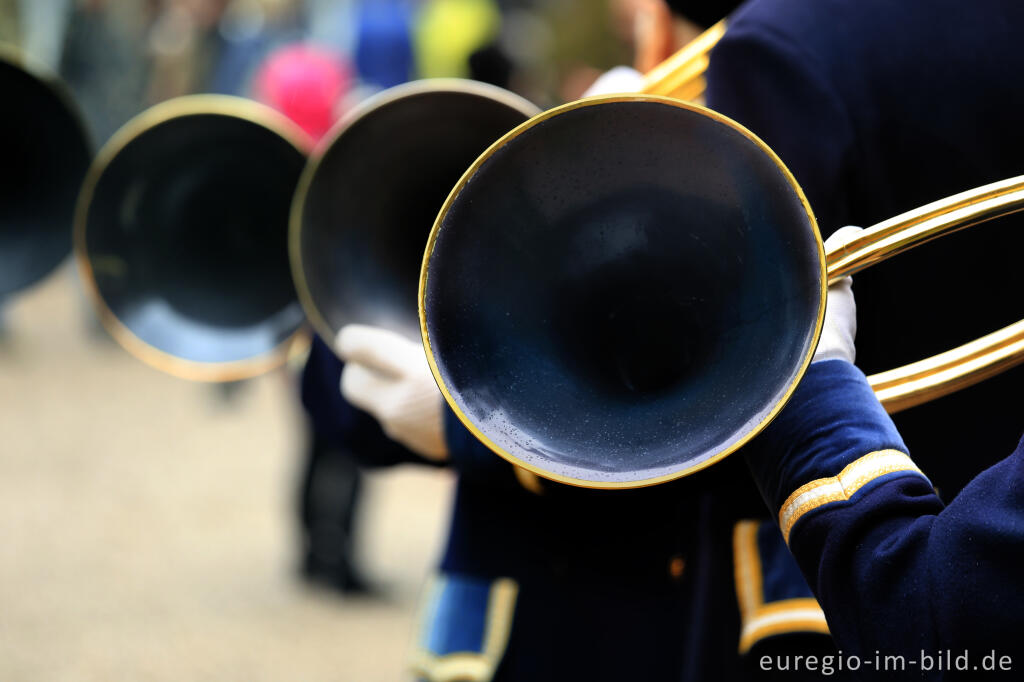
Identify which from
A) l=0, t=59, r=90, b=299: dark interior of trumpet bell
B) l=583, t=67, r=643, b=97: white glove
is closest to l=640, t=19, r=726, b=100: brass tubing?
l=583, t=67, r=643, b=97: white glove

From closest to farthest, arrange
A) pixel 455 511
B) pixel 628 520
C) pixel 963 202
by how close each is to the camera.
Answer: pixel 963 202 → pixel 628 520 → pixel 455 511

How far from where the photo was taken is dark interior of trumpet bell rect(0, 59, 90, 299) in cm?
203

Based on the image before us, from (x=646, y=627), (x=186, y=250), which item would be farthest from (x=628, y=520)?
(x=186, y=250)

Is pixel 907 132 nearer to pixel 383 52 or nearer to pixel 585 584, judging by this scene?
pixel 585 584

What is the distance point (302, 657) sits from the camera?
3.67 metres

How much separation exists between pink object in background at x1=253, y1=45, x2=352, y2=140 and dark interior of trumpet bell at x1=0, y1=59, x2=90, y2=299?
242cm

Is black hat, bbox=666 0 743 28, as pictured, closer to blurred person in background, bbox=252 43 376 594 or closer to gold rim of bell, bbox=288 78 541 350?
gold rim of bell, bbox=288 78 541 350

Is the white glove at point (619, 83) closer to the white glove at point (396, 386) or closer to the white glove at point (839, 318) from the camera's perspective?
the white glove at point (396, 386)

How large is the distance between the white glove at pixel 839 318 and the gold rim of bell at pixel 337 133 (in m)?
0.61

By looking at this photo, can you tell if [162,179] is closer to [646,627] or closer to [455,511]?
[455,511]

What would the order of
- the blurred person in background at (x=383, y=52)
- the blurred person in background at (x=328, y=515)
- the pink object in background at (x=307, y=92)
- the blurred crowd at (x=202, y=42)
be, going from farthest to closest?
the blurred crowd at (x=202, y=42) < the blurred person in background at (x=383, y=52) < the pink object in background at (x=307, y=92) < the blurred person in background at (x=328, y=515)

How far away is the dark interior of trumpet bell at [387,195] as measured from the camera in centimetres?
173

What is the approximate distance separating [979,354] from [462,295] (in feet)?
1.65

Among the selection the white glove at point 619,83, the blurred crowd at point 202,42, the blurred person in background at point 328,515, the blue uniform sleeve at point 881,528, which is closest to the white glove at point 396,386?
the white glove at point 619,83
